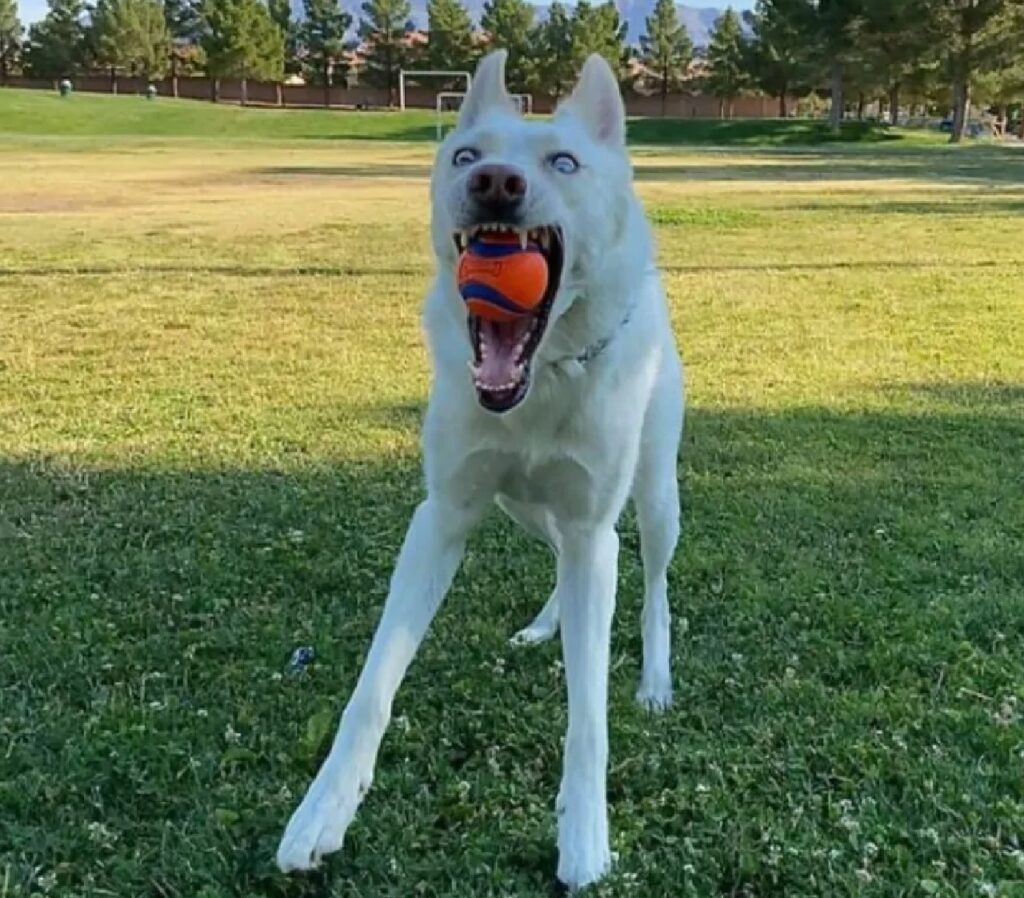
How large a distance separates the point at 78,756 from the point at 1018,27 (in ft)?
172

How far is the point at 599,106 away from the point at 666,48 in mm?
87681

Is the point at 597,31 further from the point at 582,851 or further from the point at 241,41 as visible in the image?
the point at 582,851

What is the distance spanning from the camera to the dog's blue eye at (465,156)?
2750 millimetres

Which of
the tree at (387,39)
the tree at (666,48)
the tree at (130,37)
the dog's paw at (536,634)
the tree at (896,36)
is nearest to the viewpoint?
the dog's paw at (536,634)

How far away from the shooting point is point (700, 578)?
4.41 metres

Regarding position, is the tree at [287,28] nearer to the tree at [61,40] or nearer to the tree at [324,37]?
the tree at [324,37]

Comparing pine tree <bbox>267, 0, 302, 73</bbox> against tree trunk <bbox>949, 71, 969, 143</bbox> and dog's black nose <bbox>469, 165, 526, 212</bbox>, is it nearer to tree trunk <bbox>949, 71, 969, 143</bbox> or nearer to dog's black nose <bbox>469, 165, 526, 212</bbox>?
tree trunk <bbox>949, 71, 969, 143</bbox>

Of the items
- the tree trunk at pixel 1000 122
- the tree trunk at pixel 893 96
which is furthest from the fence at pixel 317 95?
the tree trunk at pixel 1000 122

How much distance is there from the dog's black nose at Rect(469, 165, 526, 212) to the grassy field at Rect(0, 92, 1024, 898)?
1375 mm

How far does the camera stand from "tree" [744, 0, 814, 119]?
56406 mm

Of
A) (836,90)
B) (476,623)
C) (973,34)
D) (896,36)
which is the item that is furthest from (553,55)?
(476,623)

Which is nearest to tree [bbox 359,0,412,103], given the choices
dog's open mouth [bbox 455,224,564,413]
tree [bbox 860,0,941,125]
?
tree [bbox 860,0,941,125]

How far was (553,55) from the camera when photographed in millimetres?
78125

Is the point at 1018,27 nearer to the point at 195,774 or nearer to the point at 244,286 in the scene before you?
the point at 244,286
